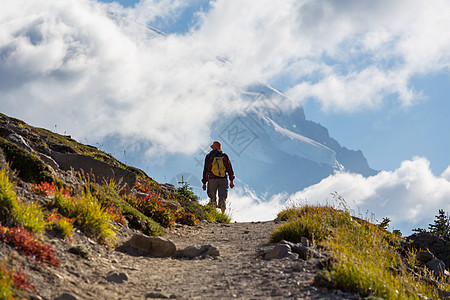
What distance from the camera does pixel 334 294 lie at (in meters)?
4.99

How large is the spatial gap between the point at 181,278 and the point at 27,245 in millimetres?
2318

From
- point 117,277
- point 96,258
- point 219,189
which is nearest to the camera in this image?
point 117,277

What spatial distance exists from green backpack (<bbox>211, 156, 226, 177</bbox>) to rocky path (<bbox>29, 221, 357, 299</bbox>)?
8.67 m

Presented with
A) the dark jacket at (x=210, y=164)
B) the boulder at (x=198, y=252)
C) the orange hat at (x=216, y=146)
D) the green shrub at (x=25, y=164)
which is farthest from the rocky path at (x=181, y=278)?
Result: the orange hat at (x=216, y=146)

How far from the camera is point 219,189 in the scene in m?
17.1

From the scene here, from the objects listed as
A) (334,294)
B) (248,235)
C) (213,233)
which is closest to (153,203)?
(213,233)

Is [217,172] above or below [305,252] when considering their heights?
above

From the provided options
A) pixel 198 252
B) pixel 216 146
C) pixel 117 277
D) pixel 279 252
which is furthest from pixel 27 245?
pixel 216 146

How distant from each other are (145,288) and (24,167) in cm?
444

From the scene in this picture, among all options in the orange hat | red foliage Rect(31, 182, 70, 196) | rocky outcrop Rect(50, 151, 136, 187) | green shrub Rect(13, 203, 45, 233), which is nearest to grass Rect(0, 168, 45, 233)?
green shrub Rect(13, 203, 45, 233)

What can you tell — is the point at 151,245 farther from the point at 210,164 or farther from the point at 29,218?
the point at 210,164

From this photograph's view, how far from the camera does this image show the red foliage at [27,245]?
17.1 ft

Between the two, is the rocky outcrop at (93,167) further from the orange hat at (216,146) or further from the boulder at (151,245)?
the orange hat at (216,146)

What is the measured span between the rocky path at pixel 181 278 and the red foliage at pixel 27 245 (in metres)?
0.23
